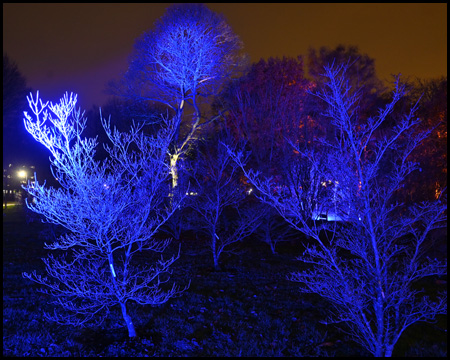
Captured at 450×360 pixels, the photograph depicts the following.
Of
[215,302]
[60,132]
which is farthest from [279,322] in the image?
[60,132]

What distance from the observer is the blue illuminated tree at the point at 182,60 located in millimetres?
13305

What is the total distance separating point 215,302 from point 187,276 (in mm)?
2043

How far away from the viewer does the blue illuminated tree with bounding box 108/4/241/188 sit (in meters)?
13.3

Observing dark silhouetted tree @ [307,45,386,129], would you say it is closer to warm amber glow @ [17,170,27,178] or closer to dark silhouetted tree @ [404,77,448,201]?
dark silhouetted tree @ [404,77,448,201]

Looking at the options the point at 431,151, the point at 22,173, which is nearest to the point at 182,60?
the point at 431,151

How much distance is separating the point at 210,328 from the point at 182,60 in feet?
37.3

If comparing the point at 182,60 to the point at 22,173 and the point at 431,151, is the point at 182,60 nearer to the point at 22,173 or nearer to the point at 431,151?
the point at 431,151

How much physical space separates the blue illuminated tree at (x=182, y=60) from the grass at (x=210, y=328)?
21.8 feet

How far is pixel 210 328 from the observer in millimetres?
5590

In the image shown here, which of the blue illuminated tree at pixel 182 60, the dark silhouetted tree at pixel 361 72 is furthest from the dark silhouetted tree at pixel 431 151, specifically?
Answer: the blue illuminated tree at pixel 182 60

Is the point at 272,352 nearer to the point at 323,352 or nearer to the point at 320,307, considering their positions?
the point at 323,352

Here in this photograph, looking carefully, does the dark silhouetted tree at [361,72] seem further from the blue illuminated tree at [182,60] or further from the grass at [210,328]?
the grass at [210,328]

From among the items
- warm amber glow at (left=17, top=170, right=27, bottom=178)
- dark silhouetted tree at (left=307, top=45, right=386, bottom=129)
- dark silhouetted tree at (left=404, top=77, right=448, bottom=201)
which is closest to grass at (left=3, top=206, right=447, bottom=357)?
dark silhouetted tree at (left=404, top=77, right=448, bottom=201)

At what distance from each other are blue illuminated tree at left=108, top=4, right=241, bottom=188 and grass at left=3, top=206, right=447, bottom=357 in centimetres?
664
